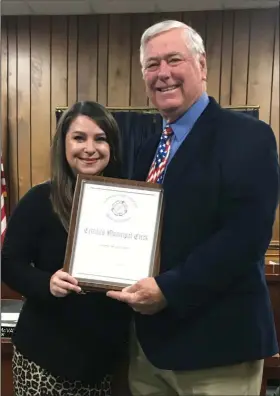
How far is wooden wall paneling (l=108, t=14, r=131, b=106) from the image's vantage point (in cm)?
336

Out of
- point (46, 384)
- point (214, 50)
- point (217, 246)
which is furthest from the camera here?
point (214, 50)

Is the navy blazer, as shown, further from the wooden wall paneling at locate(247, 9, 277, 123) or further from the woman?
the wooden wall paneling at locate(247, 9, 277, 123)

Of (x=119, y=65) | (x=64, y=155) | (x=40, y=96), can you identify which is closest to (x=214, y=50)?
(x=119, y=65)

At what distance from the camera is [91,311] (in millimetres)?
1061

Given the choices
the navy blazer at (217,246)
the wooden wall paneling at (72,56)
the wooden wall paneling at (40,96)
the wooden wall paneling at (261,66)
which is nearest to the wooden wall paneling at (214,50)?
the wooden wall paneling at (261,66)

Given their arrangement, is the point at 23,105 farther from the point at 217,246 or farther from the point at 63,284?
the point at 217,246

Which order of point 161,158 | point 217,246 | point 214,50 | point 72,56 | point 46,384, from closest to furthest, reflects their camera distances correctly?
1. point 217,246
2. point 161,158
3. point 46,384
4. point 214,50
5. point 72,56

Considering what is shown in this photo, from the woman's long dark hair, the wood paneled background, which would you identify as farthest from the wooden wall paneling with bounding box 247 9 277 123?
the woman's long dark hair

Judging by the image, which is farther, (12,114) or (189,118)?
(12,114)

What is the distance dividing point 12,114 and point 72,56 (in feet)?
2.02

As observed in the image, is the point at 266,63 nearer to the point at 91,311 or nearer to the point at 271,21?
the point at 271,21

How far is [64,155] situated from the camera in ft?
3.47

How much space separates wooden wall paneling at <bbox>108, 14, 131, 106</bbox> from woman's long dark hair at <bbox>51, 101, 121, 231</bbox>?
2352 millimetres

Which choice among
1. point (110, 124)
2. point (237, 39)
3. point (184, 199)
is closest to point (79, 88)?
point (237, 39)
